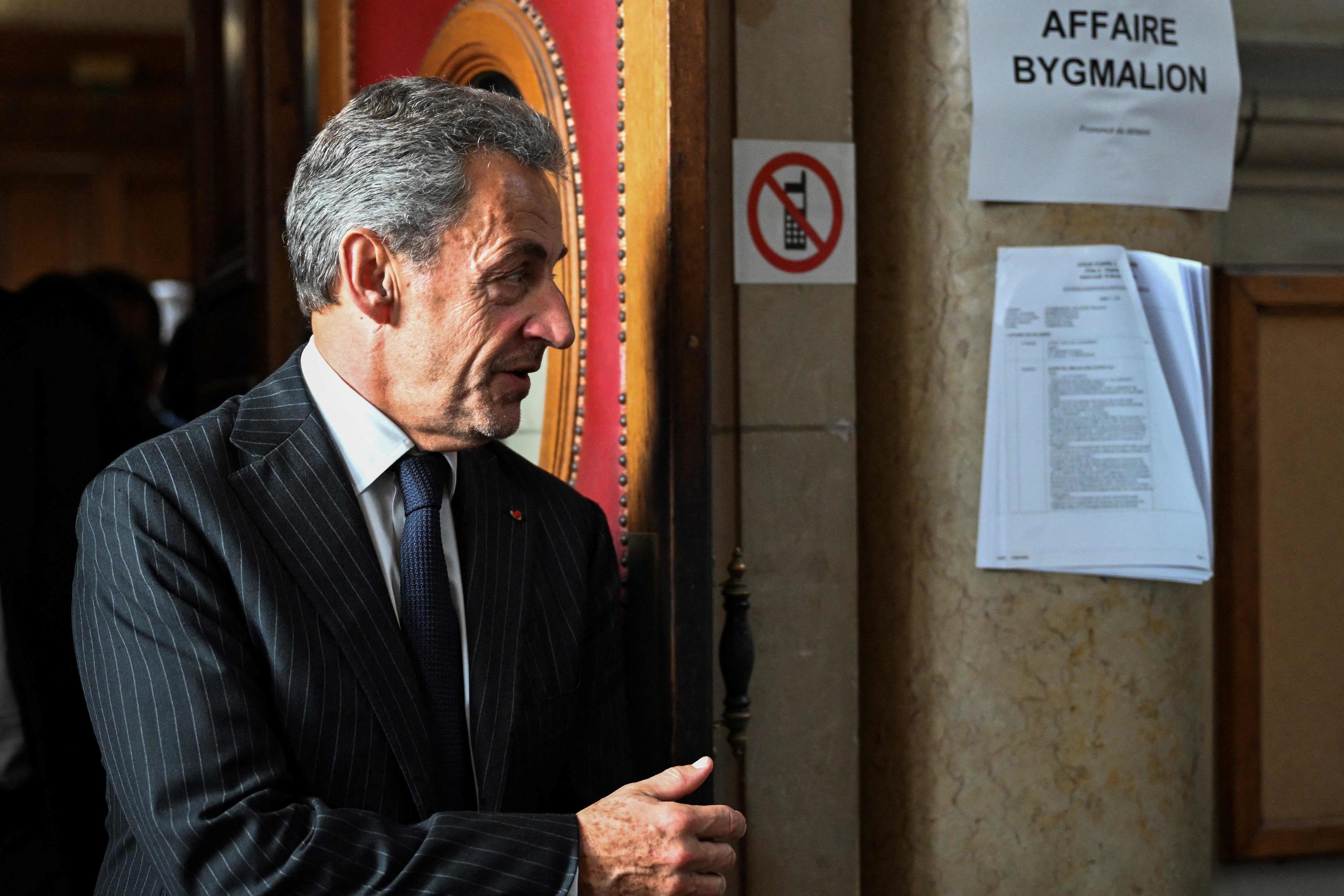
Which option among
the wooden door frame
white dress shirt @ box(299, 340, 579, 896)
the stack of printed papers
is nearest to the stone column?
the stack of printed papers

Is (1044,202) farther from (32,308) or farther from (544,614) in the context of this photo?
(32,308)

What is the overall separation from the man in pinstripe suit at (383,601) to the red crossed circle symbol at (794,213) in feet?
1.50

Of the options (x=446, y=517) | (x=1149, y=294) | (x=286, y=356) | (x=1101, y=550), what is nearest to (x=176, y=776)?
(x=446, y=517)

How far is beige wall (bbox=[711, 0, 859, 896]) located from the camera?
1.87m

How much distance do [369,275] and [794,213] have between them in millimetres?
723

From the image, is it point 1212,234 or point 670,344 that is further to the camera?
point 1212,234

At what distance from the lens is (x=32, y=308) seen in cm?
230

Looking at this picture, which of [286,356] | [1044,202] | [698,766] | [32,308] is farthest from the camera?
[286,356]

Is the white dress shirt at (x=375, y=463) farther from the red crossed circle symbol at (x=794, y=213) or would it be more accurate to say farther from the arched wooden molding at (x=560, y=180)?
the red crossed circle symbol at (x=794, y=213)

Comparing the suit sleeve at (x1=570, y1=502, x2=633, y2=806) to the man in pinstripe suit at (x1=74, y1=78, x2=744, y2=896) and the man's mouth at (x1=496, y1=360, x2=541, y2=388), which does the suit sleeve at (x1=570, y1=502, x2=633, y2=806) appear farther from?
the man's mouth at (x1=496, y1=360, x2=541, y2=388)

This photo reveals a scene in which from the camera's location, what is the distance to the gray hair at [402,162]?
136 centimetres

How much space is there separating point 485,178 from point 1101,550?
1074 mm

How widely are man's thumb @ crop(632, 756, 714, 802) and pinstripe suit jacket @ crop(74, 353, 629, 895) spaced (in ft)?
0.32

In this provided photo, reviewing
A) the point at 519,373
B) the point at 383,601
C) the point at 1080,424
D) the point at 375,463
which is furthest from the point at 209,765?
the point at 1080,424
